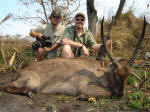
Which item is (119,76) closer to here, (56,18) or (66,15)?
(56,18)

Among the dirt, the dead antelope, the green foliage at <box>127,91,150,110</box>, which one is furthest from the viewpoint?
the dead antelope

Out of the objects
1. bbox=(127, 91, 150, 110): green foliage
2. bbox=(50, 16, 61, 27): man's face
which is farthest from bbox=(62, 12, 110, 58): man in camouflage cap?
bbox=(127, 91, 150, 110): green foliage

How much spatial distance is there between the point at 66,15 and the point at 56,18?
27.6 feet

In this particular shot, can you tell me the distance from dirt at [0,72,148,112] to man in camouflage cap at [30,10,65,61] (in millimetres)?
3077

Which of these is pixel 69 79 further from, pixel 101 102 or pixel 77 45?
pixel 77 45

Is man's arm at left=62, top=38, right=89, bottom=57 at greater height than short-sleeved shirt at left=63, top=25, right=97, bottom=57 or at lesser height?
lesser

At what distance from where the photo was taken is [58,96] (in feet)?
15.2

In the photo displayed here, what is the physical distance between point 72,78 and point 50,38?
3.26 meters

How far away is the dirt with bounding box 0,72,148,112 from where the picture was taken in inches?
144

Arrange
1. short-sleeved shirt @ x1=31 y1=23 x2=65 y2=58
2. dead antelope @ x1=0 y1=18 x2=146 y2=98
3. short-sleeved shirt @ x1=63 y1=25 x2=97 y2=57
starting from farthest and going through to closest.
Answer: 1. short-sleeved shirt @ x1=31 y1=23 x2=65 y2=58
2. short-sleeved shirt @ x1=63 y1=25 x2=97 y2=57
3. dead antelope @ x1=0 y1=18 x2=146 y2=98

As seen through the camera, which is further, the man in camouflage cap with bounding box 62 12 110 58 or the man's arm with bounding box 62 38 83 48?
the man in camouflage cap with bounding box 62 12 110 58

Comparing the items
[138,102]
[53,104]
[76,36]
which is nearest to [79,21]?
[76,36]

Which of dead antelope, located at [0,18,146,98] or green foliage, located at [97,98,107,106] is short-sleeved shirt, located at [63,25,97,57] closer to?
dead antelope, located at [0,18,146,98]

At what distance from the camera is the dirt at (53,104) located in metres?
3.65
